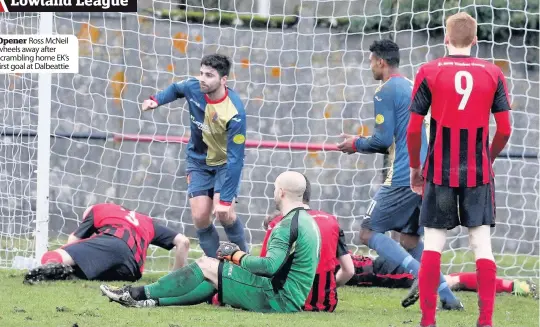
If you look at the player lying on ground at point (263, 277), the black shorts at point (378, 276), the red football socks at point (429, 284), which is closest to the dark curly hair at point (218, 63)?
the black shorts at point (378, 276)

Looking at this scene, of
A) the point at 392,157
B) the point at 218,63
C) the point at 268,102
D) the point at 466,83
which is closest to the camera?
the point at 466,83

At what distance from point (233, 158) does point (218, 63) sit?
2.38 feet

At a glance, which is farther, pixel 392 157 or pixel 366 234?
pixel 366 234

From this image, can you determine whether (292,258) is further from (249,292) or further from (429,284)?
(429,284)

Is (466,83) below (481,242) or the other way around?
the other way around

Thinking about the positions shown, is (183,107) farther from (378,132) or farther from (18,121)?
(378,132)

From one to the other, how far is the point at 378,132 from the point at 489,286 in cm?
152

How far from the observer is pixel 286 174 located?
624 centimetres

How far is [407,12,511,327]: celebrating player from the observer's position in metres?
5.55

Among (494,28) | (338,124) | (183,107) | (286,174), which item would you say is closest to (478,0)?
(494,28)

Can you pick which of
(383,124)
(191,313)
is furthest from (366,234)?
(191,313)

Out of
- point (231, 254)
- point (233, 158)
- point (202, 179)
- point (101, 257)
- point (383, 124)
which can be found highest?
point (383, 124)

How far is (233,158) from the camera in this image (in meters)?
7.94

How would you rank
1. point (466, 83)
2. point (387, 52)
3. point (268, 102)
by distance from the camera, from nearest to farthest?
point (466, 83), point (387, 52), point (268, 102)
